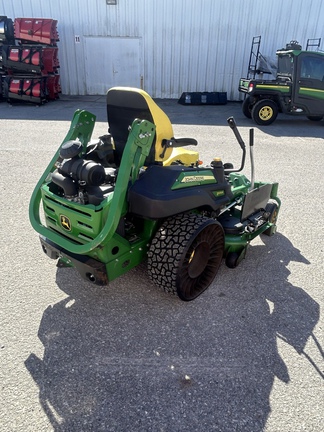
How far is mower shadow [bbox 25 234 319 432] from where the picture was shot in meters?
1.78

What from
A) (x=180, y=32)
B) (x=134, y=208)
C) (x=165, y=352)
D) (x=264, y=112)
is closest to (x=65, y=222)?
(x=134, y=208)

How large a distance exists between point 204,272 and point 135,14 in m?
13.6

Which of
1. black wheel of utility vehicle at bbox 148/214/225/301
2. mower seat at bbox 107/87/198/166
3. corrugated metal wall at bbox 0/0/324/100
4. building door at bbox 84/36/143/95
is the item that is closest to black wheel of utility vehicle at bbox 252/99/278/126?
corrugated metal wall at bbox 0/0/324/100

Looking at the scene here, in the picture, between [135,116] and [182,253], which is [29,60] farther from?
[182,253]

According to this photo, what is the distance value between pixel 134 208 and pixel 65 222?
21.9 inches

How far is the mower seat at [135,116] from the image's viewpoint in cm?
261

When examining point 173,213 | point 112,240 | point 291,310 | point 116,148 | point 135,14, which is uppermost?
point 135,14

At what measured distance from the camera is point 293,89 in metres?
9.09

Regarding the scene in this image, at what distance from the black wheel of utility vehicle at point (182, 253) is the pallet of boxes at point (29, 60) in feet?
35.7

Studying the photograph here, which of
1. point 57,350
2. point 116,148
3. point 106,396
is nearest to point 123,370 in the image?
point 106,396

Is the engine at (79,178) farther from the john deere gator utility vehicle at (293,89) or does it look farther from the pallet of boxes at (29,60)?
the pallet of boxes at (29,60)

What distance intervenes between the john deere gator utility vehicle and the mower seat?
7.32 metres

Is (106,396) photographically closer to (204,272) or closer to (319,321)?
(204,272)

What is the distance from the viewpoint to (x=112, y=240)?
2264 millimetres
